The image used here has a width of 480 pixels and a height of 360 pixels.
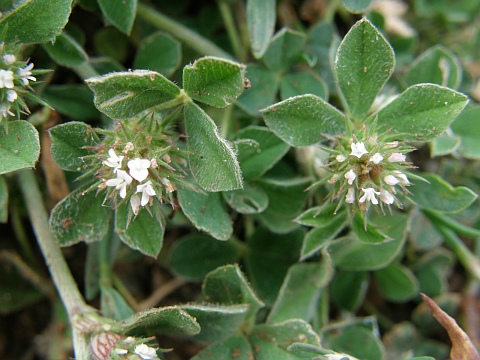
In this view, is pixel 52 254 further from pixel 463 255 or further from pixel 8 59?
pixel 463 255

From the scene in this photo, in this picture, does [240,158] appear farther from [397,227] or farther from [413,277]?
[413,277]

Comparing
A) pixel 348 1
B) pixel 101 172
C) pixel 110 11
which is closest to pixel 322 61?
pixel 348 1

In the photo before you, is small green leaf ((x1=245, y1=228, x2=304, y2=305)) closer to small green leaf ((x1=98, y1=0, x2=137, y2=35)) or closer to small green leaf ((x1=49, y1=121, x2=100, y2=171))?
small green leaf ((x1=49, y1=121, x2=100, y2=171))

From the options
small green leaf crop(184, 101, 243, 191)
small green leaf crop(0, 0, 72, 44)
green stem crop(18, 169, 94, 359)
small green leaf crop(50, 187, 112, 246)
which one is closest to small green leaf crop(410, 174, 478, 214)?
small green leaf crop(184, 101, 243, 191)

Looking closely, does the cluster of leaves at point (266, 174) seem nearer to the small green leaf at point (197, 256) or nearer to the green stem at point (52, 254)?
the small green leaf at point (197, 256)

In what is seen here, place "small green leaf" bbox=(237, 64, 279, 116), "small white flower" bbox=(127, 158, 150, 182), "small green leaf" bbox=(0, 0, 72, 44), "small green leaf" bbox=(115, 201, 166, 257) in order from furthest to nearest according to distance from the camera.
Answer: "small green leaf" bbox=(237, 64, 279, 116) < "small green leaf" bbox=(115, 201, 166, 257) < "small green leaf" bbox=(0, 0, 72, 44) < "small white flower" bbox=(127, 158, 150, 182)
